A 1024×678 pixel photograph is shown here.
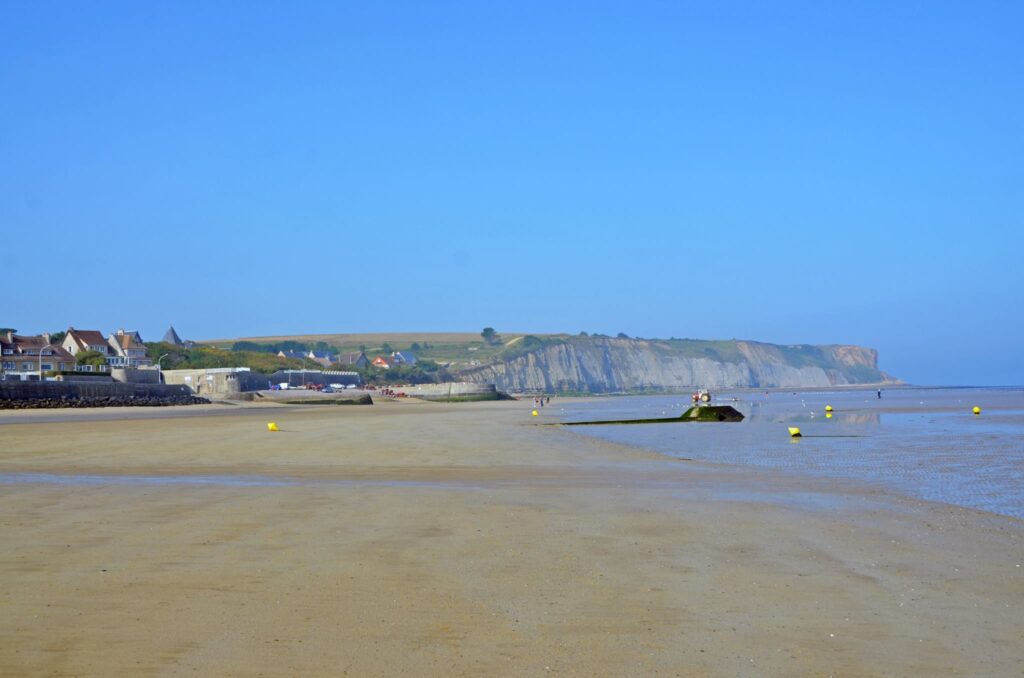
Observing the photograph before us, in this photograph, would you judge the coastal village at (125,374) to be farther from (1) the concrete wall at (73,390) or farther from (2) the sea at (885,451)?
(2) the sea at (885,451)

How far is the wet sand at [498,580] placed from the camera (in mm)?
5633

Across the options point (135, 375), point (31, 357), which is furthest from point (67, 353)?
point (135, 375)

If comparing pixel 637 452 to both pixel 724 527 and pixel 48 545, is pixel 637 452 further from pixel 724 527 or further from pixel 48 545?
pixel 48 545

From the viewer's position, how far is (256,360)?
13462 cm

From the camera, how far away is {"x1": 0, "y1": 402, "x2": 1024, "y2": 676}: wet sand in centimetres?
563

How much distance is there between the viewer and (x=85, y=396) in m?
63.9

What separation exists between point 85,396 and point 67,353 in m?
35.0

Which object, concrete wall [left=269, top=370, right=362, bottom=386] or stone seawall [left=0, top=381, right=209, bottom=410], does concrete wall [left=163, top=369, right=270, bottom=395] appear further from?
concrete wall [left=269, top=370, right=362, bottom=386]

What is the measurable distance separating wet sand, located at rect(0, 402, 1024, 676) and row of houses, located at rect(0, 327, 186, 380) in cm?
7446

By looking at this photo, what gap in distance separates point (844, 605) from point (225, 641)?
424 cm

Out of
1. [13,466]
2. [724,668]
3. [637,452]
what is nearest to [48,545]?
[724,668]

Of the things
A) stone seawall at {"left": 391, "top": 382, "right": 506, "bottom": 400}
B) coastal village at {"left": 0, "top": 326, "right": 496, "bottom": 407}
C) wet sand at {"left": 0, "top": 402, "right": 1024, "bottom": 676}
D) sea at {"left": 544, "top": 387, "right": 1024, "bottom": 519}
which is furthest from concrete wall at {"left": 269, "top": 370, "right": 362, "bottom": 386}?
wet sand at {"left": 0, "top": 402, "right": 1024, "bottom": 676}

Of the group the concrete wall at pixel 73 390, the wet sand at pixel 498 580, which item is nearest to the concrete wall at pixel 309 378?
the concrete wall at pixel 73 390

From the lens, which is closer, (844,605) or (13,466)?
(844,605)
